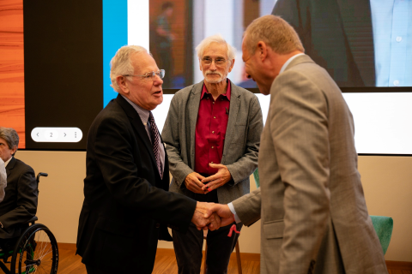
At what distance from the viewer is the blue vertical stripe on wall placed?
3868 millimetres

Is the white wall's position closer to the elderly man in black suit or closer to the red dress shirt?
the red dress shirt

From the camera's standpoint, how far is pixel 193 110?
94.9 inches

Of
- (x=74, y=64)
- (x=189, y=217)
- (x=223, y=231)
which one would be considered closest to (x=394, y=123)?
(x=223, y=231)

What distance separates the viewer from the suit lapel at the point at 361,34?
3.51 m

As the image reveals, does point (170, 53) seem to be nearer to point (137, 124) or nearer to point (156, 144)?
point (156, 144)

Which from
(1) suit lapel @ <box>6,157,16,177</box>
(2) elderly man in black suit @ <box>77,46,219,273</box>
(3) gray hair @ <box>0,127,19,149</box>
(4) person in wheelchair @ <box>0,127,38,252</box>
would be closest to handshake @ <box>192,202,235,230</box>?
(2) elderly man in black suit @ <box>77,46,219,273</box>

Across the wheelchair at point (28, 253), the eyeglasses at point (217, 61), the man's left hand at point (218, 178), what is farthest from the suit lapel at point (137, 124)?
the wheelchair at point (28, 253)

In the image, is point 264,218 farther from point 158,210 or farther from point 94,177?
point 94,177

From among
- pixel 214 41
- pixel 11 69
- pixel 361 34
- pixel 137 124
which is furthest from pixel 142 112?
pixel 11 69

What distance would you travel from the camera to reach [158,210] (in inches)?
64.4

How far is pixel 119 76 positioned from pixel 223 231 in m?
1.16

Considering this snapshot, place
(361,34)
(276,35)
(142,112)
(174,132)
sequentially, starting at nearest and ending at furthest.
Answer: (276,35), (142,112), (174,132), (361,34)

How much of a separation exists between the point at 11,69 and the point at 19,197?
183 cm

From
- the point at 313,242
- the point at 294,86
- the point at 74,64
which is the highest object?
the point at 74,64
